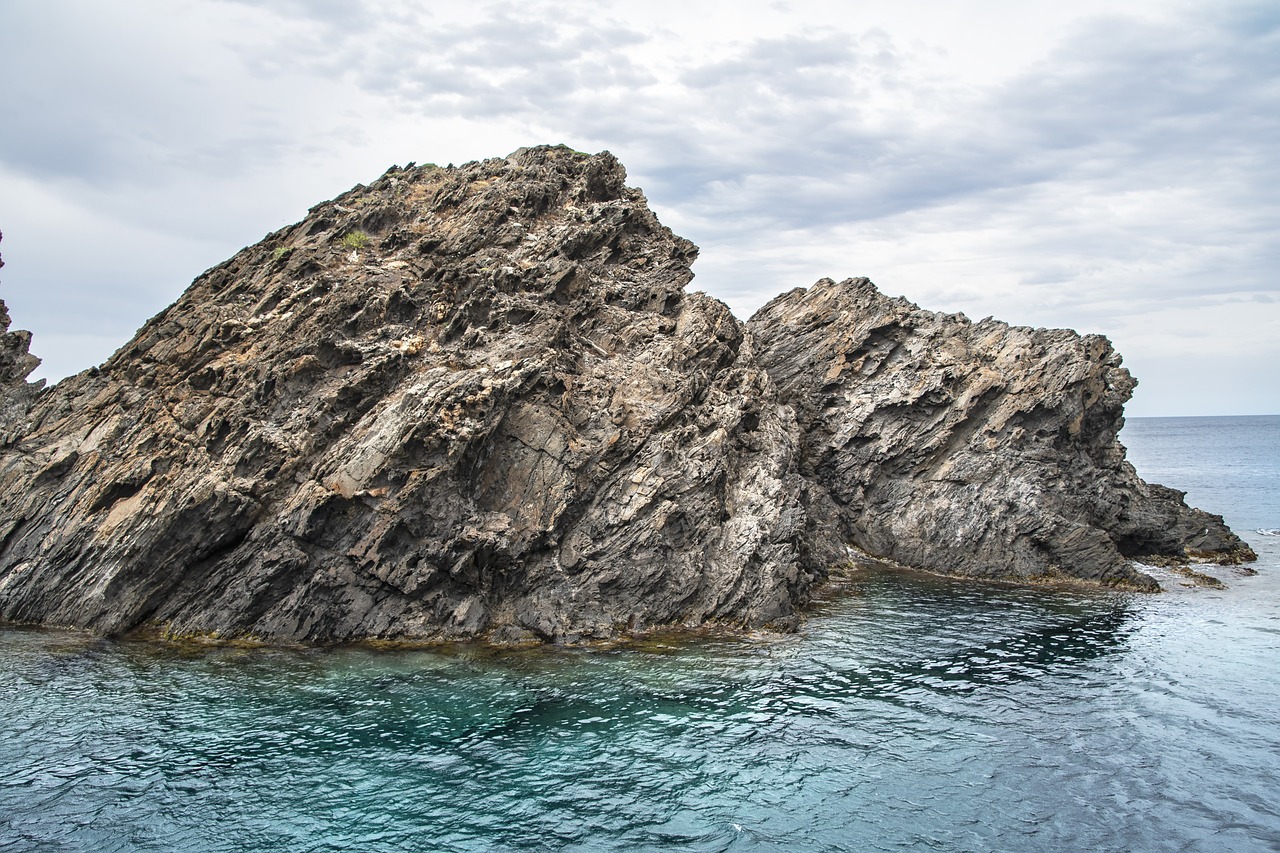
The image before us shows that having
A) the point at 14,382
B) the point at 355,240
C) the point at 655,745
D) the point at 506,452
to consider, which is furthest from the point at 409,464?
the point at 14,382

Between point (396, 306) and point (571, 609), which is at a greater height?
point (396, 306)

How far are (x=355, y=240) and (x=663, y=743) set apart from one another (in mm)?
35968

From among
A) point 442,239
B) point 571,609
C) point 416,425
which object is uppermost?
point 442,239

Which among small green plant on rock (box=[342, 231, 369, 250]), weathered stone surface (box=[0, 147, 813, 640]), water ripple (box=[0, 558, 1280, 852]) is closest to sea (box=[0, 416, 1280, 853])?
water ripple (box=[0, 558, 1280, 852])

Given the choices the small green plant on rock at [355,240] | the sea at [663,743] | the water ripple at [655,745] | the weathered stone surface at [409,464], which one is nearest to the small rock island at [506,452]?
the weathered stone surface at [409,464]

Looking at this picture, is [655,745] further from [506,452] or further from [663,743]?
[506,452]

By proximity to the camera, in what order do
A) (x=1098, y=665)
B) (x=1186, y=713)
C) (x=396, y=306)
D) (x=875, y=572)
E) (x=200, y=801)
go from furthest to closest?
(x=875, y=572) → (x=396, y=306) → (x=1098, y=665) → (x=1186, y=713) → (x=200, y=801)

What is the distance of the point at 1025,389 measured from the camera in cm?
5447

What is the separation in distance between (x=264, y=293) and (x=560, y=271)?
1679 centimetres

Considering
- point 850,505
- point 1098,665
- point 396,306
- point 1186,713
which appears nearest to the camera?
point 1186,713

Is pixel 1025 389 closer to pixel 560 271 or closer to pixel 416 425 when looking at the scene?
pixel 560 271

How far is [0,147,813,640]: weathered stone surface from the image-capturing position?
36.1m

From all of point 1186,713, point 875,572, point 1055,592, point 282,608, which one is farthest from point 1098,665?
point 282,608

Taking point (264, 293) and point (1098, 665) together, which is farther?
point (264, 293)
